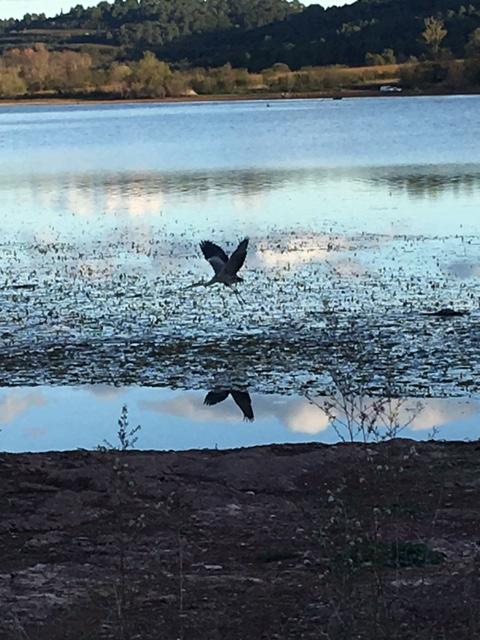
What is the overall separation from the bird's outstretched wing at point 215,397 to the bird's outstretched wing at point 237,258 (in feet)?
5.61

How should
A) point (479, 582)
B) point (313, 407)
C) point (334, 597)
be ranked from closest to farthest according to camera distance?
point (334, 597) < point (479, 582) < point (313, 407)

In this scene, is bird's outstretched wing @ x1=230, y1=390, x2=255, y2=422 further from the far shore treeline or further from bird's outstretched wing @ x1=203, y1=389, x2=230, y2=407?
the far shore treeline

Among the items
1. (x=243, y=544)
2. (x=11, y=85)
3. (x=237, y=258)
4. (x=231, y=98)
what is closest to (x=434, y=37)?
(x=231, y=98)

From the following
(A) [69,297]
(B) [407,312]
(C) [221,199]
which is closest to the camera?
(B) [407,312]

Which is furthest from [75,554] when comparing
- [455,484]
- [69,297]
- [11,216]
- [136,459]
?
[11,216]

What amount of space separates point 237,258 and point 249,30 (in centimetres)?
14044

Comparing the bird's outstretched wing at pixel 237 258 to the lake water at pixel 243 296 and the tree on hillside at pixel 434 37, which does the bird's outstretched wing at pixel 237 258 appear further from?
the tree on hillside at pixel 434 37

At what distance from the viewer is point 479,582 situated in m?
5.90

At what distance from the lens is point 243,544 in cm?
686

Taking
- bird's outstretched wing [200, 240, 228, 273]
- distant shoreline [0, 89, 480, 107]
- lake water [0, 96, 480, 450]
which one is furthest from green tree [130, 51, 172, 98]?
bird's outstretched wing [200, 240, 228, 273]

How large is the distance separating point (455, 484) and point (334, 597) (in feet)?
9.59

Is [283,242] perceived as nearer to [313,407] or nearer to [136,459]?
[313,407]

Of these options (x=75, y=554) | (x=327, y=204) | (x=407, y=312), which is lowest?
(x=75, y=554)

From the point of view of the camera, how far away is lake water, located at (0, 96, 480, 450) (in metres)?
10.7
